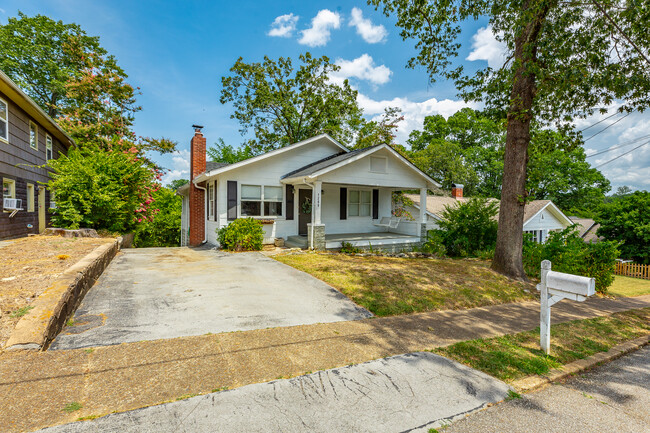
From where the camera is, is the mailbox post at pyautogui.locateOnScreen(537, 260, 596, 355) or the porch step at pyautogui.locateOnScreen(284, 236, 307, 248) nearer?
the mailbox post at pyautogui.locateOnScreen(537, 260, 596, 355)

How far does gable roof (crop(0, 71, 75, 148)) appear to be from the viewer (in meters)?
8.69

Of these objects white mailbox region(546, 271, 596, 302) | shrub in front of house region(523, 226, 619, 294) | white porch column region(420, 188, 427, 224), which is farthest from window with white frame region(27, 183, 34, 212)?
shrub in front of house region(523, 226, 619, 294)

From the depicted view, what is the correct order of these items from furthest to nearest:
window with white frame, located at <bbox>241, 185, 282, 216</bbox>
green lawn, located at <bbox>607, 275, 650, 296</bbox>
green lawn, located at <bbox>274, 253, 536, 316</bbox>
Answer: window with white frame, located at <bbox>241, 185, 282, 216</bbox>
green lawn, located at <bbox>607, 275, 650, 296</bbox>
green lawn, located at <bbox>274, 253, 536, 316</bbox>

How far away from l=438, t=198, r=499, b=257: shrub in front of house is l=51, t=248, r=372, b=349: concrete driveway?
755 centimetres

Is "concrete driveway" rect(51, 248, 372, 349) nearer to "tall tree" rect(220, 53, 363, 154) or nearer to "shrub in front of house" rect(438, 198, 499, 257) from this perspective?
"shrub in front of house" rect(438, 198, 499, 257)

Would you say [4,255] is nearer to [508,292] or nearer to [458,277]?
[458,277]

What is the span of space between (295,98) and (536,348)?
23.4 meters

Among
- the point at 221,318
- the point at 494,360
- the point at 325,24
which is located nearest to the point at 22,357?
the point at 221,318

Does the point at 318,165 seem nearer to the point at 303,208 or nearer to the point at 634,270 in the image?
the point at 303,208

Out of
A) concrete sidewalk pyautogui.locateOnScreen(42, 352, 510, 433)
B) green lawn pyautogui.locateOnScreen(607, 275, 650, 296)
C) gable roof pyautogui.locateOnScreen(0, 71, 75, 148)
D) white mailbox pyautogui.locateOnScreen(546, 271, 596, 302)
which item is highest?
gable roof pyautogui.locateOnScreen(0, 71, 75, 148)

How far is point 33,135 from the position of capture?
39.0ft

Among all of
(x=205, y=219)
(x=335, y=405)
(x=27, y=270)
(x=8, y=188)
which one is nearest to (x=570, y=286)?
(x=335, y=405)

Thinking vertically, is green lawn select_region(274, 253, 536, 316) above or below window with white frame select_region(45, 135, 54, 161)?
below

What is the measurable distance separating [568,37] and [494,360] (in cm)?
818
